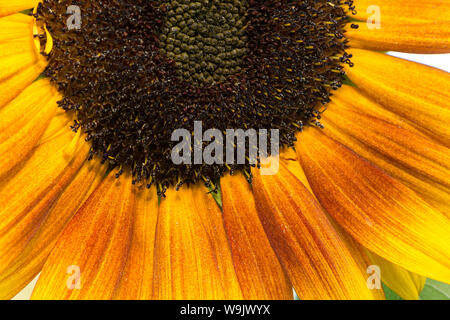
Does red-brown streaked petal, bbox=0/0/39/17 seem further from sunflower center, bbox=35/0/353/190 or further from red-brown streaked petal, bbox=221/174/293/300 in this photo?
red-brown streaked petal, bbox=221/174/293/300

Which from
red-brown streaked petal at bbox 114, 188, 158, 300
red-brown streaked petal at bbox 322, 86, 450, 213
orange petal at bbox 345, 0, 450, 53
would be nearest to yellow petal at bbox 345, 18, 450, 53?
orange petal at bbox 345, 0, 450, 53

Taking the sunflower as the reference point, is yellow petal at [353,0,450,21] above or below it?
above

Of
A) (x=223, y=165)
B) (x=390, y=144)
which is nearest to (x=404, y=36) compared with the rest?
(x=390, y=144)

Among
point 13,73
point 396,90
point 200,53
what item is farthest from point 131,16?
point 396,90

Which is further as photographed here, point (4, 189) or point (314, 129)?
point (314, 129)

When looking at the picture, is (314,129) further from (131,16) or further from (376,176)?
(131,16)

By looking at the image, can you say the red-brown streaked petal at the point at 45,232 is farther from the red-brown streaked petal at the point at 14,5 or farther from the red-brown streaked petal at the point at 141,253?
the red-brown streaked petal at the point at 14,5

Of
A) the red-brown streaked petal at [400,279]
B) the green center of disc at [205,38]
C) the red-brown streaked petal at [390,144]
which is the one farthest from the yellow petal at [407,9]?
the red-brown streaked petal at [400,279]
